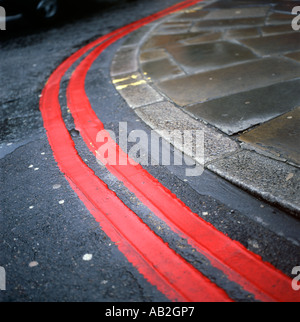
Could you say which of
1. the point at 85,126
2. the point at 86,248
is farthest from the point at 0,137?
the point at 86,248

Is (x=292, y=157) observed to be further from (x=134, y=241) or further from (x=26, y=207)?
(x=26, y=207)

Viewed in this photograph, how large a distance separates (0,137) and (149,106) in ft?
4.93

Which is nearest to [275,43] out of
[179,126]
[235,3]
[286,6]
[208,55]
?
[208,55]

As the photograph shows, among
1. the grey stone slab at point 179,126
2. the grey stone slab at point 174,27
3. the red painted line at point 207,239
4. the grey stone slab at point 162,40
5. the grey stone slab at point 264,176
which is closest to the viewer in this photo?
the red painted line at point 207,239

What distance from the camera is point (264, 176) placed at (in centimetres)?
194

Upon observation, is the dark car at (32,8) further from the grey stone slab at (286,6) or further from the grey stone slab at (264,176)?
the grey stone slab at (264,176)

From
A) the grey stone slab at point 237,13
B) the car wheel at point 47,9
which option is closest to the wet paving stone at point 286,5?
the grey stone slab at point 237,13

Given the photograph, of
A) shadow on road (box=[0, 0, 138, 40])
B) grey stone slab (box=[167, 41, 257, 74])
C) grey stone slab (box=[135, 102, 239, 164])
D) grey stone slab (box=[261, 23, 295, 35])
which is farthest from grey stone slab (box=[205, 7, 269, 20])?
grey stone slab (box=[135, 102, 239, 164])

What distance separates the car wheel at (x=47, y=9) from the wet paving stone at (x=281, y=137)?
6354 mm

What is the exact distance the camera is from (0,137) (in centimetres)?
294

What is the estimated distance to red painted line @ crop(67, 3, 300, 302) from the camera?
142 centimetres

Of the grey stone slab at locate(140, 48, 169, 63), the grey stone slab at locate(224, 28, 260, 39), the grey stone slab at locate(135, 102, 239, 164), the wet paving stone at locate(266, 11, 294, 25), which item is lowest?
the grey stone slab at locate(135, 102, 239, 164)

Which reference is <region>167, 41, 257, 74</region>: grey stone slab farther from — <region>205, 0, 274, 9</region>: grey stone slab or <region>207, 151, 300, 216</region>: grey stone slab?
<region>205, 0, 274, 9</region>: grey stone slab

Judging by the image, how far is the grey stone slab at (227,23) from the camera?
Result: 17.1ft
